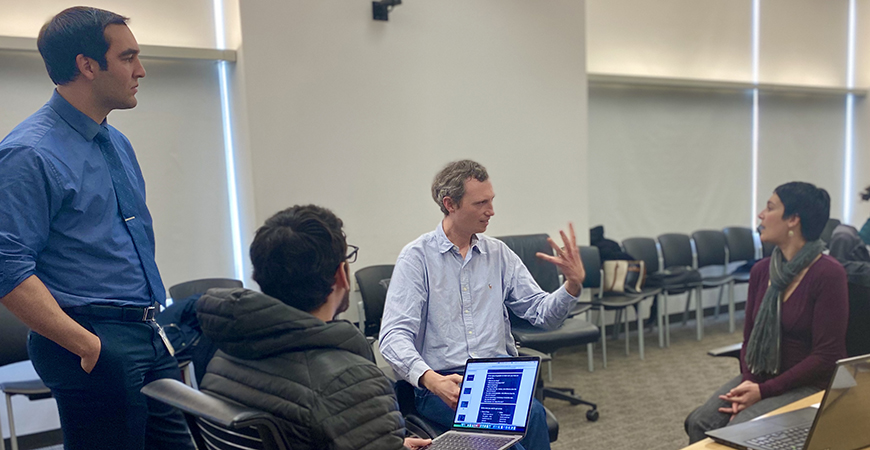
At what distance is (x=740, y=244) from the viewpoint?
5.91 metres

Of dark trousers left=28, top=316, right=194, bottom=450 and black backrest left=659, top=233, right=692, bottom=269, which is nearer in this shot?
dark trousers left=28, top=316, right=194, bottom=450

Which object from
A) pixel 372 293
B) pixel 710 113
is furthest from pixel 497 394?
pixel 710 113

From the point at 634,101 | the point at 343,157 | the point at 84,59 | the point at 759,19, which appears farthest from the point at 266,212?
the point at 759,19

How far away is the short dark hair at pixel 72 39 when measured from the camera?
142 cm

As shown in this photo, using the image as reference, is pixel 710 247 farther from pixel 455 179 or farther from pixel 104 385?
pixel 104 385

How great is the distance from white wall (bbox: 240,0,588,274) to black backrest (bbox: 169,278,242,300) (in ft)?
1.38

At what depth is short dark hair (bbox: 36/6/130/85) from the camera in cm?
142

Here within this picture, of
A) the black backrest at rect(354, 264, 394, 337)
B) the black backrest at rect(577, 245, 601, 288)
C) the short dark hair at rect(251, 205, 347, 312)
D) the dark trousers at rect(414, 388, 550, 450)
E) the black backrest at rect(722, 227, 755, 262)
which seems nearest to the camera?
the short dark hair at rect(251, 205, 347, 312)

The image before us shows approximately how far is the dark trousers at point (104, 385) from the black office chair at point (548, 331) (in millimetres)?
1945

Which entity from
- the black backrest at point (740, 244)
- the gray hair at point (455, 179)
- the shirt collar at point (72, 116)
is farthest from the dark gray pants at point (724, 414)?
the black backrest at point (740, 244)

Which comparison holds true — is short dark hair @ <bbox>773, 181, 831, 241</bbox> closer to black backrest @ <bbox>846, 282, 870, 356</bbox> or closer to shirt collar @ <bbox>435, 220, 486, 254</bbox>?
black backrest @ <bbox>846, 282, 870, 356</bbox>

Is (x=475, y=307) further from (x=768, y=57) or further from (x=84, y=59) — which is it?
(x=768, y=57)

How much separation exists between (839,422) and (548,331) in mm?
2033

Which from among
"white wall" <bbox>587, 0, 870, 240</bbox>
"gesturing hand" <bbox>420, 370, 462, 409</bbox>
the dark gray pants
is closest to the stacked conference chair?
"white wall" <bbox>587, 0, 870, 240</bbox>
